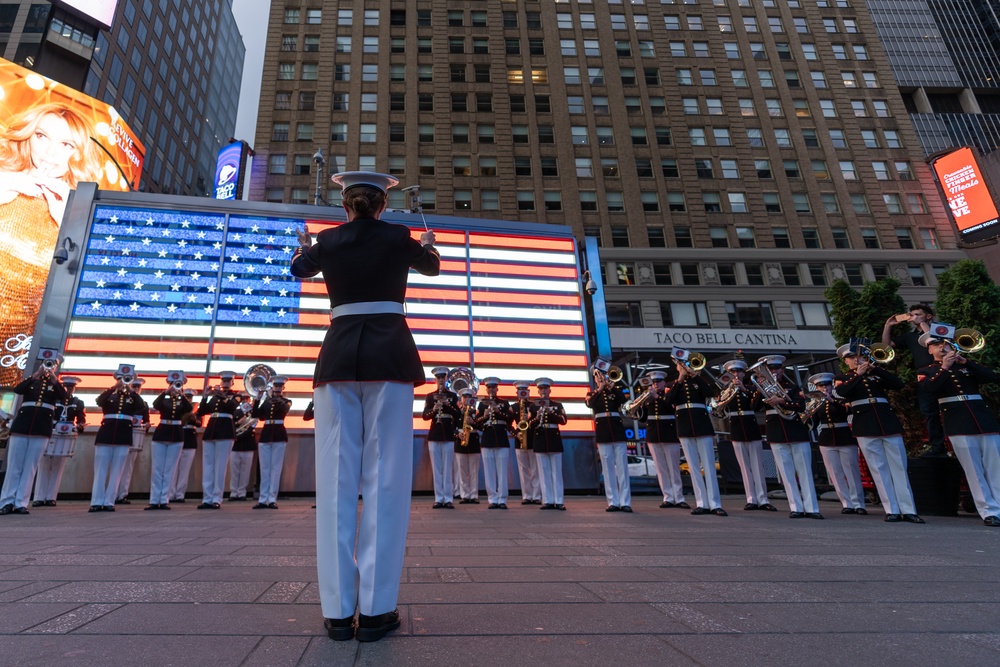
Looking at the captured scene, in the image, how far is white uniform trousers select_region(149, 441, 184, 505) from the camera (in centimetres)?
1154

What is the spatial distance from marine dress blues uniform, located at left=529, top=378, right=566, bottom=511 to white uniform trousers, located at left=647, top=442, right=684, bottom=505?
2.14m

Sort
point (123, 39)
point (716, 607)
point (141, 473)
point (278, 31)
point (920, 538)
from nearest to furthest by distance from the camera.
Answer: point (716, 607) < point (920, 538) < point (141, 473) < point (278, 31) < point (123, 39)

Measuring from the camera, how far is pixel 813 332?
37.5 m

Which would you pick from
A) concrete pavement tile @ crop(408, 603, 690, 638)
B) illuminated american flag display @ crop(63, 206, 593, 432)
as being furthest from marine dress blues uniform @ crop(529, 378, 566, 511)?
concrete pavement tile @ crop(408, 603, 690, 638)

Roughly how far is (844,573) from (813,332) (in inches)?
1537

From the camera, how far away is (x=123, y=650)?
2.29 meters

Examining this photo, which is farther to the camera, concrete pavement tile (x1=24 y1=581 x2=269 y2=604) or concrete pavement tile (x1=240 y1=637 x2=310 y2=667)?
concrete pavement tile (x1=24 y1=581 x2=269 y2=604)

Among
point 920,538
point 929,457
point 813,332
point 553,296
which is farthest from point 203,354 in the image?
point 813,332

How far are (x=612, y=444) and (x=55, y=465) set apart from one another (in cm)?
1309

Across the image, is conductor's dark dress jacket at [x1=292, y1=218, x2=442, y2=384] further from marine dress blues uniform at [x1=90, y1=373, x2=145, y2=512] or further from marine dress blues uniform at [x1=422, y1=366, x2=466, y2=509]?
marine dress blues uniform at [x1=90, y1=373, x2=145, y2=512]

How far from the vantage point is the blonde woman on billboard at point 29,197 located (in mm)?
30766

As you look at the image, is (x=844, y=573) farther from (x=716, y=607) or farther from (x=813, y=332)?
(x=813, y=332)

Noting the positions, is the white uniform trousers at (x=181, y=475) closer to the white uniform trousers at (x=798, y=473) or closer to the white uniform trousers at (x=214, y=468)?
the white uniform trousers at (x=214, y=468)

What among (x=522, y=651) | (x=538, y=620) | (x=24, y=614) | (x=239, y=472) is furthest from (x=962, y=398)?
(x=239, y=472)
